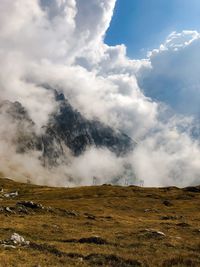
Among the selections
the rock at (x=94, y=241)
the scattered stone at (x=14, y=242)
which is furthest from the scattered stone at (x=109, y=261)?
the rock at (x=94, y=241)

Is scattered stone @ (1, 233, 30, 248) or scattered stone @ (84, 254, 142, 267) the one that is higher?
scattered stone @ (1, 233, 30, 248)

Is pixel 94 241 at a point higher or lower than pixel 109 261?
higher

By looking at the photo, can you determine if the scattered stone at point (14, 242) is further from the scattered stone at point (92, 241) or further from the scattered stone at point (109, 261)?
the scattered stone at point (109, 261)

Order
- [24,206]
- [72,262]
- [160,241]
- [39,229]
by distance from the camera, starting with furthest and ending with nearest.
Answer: [24,206] → [39,229] → [160,241] → [72,262]

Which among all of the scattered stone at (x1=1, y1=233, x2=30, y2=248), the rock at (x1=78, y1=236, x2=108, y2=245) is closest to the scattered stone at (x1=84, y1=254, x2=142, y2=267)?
the scattered stone at (x1=1, y1=233, x2=30, y2=248)

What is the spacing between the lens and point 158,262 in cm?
3142

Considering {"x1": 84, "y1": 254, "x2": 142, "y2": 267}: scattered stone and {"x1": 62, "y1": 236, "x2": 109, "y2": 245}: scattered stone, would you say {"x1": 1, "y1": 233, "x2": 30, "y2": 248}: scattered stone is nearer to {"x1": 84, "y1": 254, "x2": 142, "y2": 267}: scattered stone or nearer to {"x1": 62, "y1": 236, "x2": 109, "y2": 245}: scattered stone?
{"x1": 62, "y1": 236, "x2": 109, "y2": 245}: scattered stone

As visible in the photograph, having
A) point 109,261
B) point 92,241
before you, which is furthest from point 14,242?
point 109,261

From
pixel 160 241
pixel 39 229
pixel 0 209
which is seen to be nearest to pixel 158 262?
pixel 160 241

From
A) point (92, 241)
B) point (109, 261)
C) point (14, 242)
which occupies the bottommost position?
point (109, 261)

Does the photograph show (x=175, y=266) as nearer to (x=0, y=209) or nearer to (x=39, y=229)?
(x=39, y=229)

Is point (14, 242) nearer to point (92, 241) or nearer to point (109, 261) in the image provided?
point (92, 241)

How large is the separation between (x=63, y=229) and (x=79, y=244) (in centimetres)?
1307

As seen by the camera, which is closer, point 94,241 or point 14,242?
point 14,242
